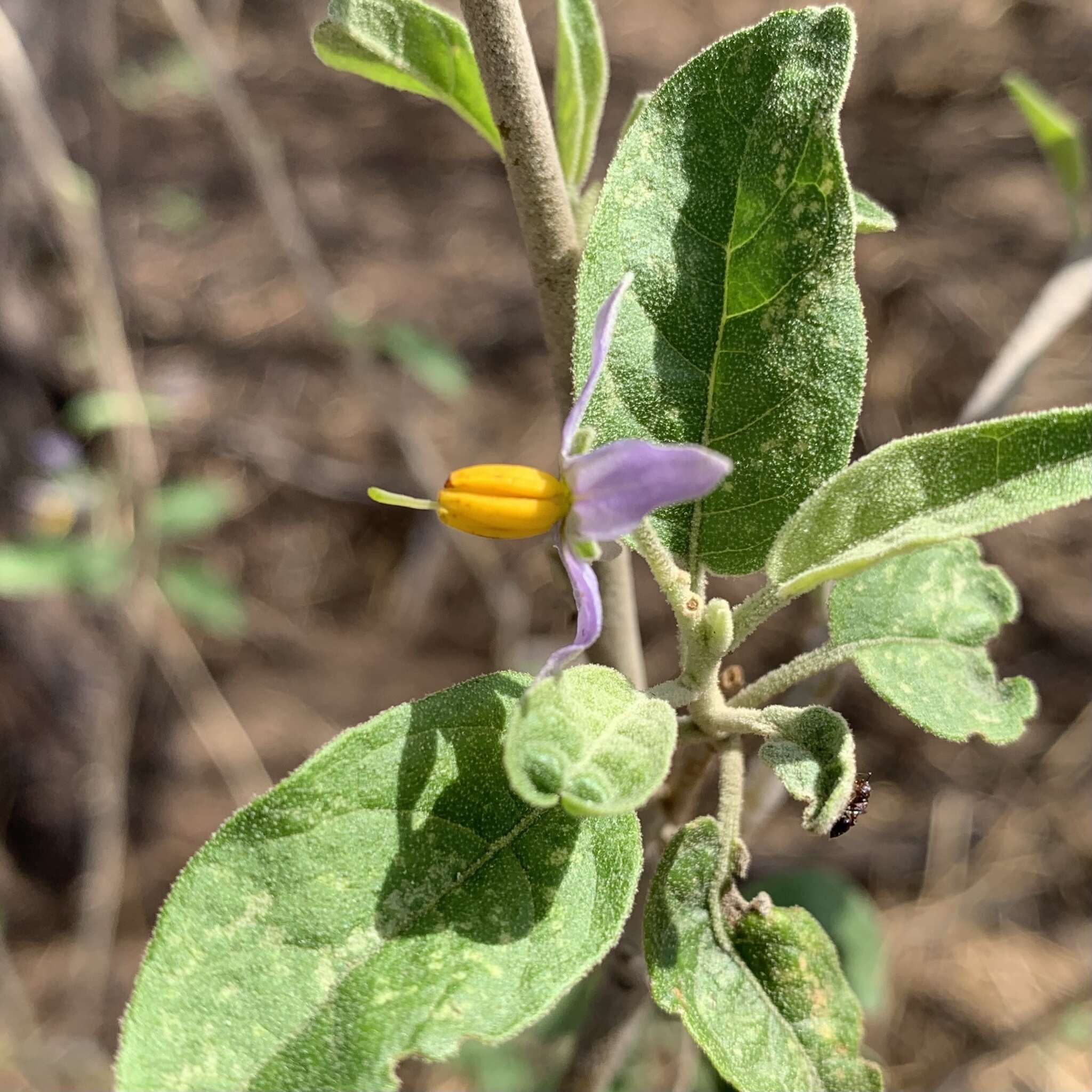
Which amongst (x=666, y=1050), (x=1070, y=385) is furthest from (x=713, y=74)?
(x=1070, y=385)

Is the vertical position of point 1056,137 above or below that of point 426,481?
above

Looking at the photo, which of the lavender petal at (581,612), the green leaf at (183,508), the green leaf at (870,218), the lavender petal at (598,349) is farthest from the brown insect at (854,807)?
the green leaf at (183,508)

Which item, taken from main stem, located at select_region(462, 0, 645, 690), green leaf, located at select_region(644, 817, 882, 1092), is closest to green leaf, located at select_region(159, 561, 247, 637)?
main stem, located at select_region(462, 0, 645, 690)

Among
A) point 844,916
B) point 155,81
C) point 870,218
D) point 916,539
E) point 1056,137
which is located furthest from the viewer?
point 155,81

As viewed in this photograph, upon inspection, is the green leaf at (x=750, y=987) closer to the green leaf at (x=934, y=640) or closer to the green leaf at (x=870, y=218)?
the green leaf at (x=934, y=640)

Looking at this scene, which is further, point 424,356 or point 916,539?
point 424,356

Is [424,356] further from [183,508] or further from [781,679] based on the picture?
[781,679]

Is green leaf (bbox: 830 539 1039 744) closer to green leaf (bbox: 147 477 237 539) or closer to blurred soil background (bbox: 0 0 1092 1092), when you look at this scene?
blurred soil background (bbox: 0 0 1092 1092)

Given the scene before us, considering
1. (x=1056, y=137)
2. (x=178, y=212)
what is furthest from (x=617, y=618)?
(x=178, y=212)
